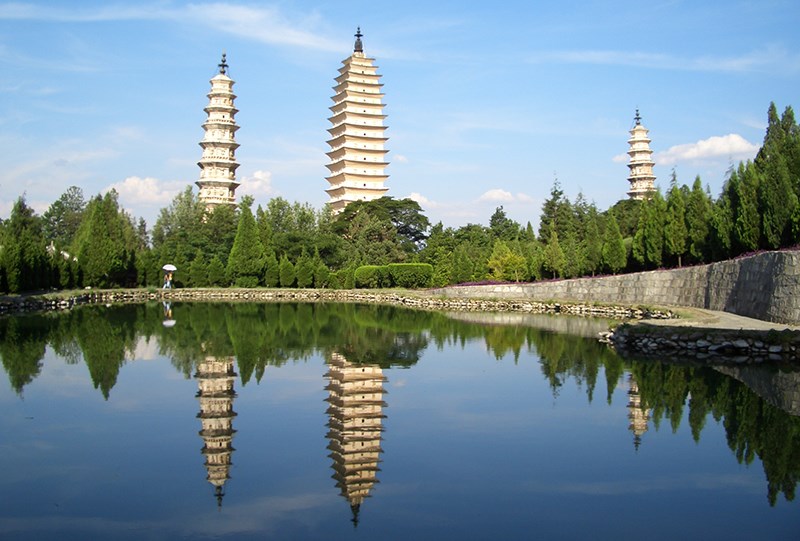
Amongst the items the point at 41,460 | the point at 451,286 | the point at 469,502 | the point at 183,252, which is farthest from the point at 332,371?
the point at 183,252

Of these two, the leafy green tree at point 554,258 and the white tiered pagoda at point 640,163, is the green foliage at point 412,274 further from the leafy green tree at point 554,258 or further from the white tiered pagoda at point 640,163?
the white tiered pagoda at point 640,163

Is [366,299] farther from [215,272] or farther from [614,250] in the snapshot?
[614,250]

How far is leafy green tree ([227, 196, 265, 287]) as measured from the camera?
38000 millimetres

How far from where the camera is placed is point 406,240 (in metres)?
43.6

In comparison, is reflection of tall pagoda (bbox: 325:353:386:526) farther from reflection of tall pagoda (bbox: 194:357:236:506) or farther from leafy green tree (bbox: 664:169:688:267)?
leafy green tree (bbox: 664:169:688:267)

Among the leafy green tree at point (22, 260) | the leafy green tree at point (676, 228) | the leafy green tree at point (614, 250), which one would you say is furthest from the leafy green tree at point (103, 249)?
the leafy green tree at point (676, 228)

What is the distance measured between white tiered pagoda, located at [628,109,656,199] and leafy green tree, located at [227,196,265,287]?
109 ft

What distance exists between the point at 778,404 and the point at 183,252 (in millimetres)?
34697

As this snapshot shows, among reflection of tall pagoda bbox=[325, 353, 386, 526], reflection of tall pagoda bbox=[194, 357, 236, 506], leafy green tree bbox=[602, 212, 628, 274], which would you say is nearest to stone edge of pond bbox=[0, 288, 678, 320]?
leafy green tree bbox=[602, 212, 628, 274]

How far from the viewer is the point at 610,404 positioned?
8.75 meters

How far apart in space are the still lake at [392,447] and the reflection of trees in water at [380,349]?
58 mm

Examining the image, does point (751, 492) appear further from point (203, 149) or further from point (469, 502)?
point (203, 149)

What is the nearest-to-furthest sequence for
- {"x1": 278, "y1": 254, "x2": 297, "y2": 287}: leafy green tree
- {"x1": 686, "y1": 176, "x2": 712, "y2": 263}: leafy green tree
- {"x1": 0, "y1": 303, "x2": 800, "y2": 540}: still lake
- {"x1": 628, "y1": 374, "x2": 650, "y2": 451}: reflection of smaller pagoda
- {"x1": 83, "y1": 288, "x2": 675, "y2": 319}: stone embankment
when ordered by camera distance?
{"x1": 0, "y1": 303, "x2": 800, "y2": 540}: still lake → {"x1": 628, "y1": 374, "x2": 650, "y2": 451}: reflection of smaller pagoda → {"x1": 686, "y1": 176, "x2": 712, "y2": 263}: leafy green tree → {"x1": 83, "y1": 288, "x2": 675, "y2": 319}: stone embankment → {"x1": 278, "y1": 254, "x2": 297, "y2": 287}: leafy green tree

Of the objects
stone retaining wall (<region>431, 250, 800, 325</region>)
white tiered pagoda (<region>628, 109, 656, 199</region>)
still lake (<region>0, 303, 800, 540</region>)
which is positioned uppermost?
white tiered pagoda (<region>628, 109, 656, 199</region>)
